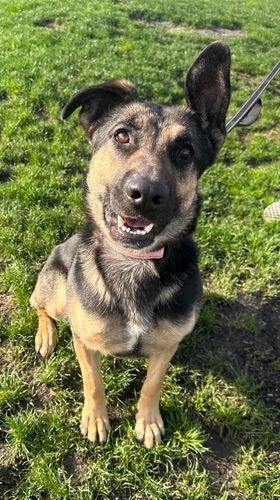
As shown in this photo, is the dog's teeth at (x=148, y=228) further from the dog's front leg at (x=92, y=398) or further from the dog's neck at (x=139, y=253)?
the dog's front leg at (x=92, y=398)

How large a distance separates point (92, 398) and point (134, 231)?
4.83 ft

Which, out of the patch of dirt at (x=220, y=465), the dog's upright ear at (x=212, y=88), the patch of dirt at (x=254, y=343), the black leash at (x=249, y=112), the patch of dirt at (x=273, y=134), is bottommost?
the patch of dirt at (x=220, y=465)

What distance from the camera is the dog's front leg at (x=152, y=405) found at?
350 centimetres

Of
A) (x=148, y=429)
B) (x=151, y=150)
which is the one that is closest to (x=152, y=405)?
(x=148, y=429)

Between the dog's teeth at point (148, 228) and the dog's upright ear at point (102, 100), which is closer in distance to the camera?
the dog's teeth at point (148, 228)

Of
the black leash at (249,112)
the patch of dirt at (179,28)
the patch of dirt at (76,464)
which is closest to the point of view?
the patch of dirt at (76,464)

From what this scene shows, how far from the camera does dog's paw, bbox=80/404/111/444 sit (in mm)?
3562

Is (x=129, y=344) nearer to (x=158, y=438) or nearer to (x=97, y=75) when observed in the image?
(x=158, y=438)

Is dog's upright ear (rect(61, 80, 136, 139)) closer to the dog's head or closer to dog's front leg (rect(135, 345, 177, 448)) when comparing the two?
the dog's head

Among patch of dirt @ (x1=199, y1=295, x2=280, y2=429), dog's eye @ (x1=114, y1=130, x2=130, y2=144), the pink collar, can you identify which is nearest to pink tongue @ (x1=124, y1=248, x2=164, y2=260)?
the pink collar

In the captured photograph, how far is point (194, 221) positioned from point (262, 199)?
311 cm

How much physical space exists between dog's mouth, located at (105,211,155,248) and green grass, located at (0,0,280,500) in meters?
1.59

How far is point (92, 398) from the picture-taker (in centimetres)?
358

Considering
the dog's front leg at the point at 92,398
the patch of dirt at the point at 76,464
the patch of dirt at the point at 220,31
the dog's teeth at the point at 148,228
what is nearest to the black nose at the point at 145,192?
the dog's teeth at the point at 148,228
